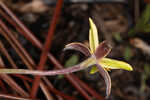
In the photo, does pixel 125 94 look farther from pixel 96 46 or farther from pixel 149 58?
pixel 96 46

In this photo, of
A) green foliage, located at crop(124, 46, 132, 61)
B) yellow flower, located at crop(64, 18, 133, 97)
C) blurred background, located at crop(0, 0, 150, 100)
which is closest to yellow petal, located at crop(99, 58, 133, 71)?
yellow flower, located at crop(64, 18, 133, 97)

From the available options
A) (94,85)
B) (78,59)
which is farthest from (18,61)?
(94,85)

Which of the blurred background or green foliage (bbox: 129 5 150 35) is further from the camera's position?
green foliage (bbox: 129 5 150 35)

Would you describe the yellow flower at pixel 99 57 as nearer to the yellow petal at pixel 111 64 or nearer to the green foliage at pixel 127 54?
the yellow petal at pixel 111 64

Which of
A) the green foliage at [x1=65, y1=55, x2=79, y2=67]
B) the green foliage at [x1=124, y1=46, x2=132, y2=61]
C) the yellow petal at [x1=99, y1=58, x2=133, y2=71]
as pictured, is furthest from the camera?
the green foliage at [x1=124, y1=46, x2=132, y2=61]

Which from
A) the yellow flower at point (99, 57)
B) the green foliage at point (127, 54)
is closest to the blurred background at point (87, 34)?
the green foliage at point (127, 54)

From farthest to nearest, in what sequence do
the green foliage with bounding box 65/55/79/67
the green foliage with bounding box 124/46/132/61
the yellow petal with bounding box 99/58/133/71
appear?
1. the green foliage with bounding box 124/46/132/61
2. the green foliage with bounding box 65/55/79/67
3. the yellow petal with bounding box 99/58/133/71

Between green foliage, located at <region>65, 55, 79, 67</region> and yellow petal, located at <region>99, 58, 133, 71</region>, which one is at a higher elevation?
green foliage, located at <region>65, 55, 79, 67</region>

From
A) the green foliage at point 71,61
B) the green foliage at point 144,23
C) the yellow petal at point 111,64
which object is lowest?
the yellow petal at point 111,64

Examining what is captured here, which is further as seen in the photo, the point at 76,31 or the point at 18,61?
the point at 76,31

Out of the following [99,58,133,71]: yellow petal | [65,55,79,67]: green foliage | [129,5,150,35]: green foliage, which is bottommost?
[99,58,133,71]: yellow petal

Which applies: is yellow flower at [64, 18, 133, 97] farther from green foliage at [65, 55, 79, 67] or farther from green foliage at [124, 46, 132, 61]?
green foliage at [124, 46, 132, 61]
